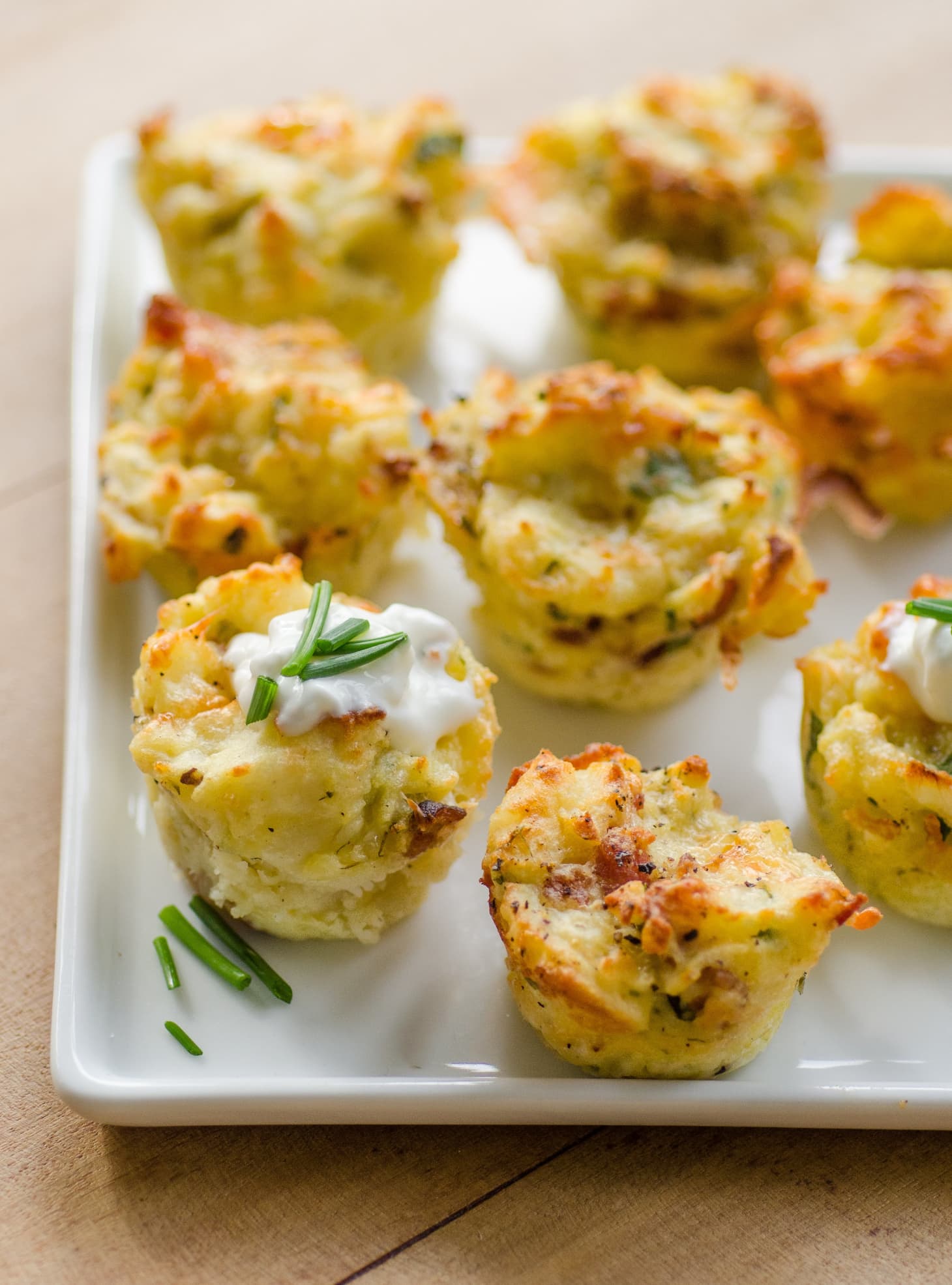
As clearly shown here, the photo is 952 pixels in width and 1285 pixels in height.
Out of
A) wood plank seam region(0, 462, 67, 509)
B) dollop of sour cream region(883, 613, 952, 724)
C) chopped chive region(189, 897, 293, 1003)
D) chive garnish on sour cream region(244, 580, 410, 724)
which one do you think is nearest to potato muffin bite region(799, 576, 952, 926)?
dollop of sour cream region(883, 613, 952, 724)

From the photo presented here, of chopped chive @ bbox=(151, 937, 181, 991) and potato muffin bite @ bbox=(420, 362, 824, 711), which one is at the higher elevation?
potato muffin bite @ bbox=(420, 362, 824, 711)

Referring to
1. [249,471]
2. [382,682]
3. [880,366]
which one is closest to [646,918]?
[382,682]

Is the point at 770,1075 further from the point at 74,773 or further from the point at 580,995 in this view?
the point at 74,773

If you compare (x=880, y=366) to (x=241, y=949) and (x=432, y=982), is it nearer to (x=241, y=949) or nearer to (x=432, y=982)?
(x=432, y=982)

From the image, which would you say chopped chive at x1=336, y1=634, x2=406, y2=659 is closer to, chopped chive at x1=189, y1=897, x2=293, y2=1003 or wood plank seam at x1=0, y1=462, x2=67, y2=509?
chopped chive at x1=189, y1=897, x2=293, y2=1003

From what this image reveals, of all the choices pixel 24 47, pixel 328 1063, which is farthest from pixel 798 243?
pixel 24 47
